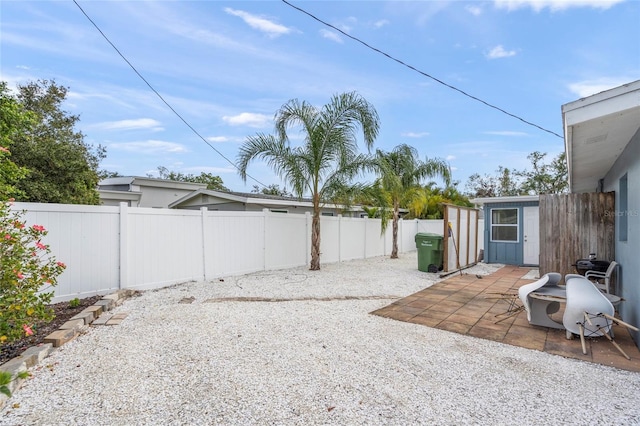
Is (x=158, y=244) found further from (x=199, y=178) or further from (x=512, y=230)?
(x=199, y=178)

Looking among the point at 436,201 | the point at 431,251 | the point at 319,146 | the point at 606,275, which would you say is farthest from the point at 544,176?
the point at 606,275

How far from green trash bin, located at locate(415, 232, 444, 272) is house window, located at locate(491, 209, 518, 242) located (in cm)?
329

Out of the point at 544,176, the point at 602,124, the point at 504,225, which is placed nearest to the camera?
the point at 602,124

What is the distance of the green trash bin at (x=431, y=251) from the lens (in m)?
9.43

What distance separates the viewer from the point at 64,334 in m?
3.72

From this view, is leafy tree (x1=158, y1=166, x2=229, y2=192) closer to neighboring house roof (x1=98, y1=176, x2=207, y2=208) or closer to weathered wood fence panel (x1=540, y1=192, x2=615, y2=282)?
neighboring house roof (x1=98, y1=176, x2=207, y2=208)

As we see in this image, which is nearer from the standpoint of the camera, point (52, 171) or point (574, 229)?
point (574, 229)

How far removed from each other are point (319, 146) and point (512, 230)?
728 centimetres

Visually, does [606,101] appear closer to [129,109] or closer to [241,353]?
[241,353]

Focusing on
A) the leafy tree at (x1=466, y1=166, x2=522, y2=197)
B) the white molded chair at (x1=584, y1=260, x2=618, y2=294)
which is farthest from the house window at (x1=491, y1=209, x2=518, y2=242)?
the leafy tree at (x1=466, y1=166, x2=522, y2=197)

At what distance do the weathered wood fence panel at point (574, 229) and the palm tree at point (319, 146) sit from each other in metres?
4.59

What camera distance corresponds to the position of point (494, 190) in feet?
90.6

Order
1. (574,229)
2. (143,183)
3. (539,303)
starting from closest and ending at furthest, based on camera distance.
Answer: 1. (539,303)
2. (574,229)
3. (143,183)

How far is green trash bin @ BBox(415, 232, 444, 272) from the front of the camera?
9427 mm
